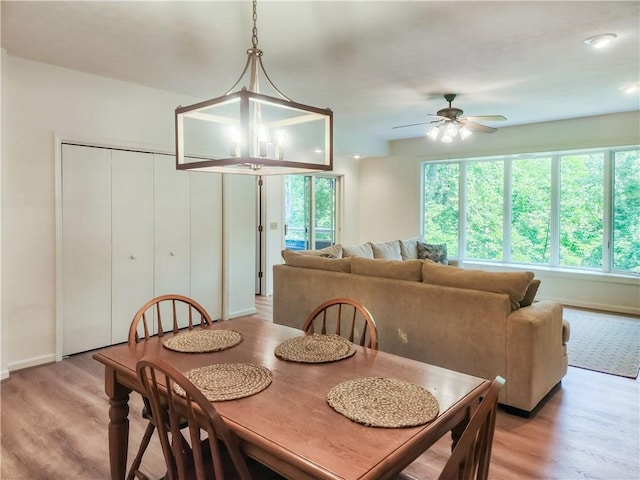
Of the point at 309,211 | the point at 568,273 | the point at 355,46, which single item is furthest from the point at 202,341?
the point at 568,273

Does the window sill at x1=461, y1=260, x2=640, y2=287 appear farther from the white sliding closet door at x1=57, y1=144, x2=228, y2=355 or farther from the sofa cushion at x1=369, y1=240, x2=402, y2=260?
the white sliding closet door at x1=57, y1=144, x2=228, y2=355

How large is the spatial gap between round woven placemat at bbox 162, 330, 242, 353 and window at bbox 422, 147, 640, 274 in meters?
5.66

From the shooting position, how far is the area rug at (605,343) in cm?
362

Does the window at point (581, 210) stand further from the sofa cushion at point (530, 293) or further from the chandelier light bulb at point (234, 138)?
the chandelier light bulb at point (234, 138)

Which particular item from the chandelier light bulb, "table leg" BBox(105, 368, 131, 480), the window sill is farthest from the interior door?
"table leg" BBox(105, 368, 131, 480)

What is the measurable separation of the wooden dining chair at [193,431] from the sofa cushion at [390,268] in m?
2.03

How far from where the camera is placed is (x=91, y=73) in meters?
3.80

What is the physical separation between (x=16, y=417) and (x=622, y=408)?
13.1 ft

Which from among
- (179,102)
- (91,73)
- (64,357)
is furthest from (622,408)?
(91,73)

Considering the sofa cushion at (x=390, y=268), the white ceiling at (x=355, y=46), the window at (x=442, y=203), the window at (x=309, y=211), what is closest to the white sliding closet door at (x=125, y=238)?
the white ceiling at (x=355, y=46)

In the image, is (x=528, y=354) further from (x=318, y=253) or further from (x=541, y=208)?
(x=541, y=208)

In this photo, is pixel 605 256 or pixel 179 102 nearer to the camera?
pixel 179 102

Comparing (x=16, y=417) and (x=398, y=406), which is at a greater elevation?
(x=398, y=406)

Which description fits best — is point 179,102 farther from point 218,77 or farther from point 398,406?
point 398,406
